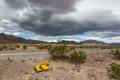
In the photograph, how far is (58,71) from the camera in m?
12.7

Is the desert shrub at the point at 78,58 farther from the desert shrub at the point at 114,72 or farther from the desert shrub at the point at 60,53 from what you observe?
the desert shrub at the point at 114,72

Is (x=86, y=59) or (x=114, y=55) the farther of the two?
(x=114, y=55)

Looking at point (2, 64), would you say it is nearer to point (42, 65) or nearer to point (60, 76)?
point (42, 65)

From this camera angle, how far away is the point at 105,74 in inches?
495

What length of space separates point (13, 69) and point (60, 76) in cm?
309

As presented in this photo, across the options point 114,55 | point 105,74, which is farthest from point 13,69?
point 114,55

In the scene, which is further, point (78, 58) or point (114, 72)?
point (78, 58)

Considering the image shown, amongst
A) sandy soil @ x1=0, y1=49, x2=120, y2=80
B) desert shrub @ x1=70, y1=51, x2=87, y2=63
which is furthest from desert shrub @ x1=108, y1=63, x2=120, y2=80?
desert shrub @ x1=70, y1=51, x2=87, y2=63

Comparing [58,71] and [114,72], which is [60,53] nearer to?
[58,71]

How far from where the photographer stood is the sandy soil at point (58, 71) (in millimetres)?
12086

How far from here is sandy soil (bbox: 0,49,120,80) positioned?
476 inches

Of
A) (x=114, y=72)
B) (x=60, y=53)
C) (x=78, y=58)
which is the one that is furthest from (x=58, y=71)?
(x=114, y=72)

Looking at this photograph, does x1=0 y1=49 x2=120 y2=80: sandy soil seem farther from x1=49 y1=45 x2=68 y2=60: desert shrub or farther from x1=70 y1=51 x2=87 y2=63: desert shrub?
x1=49 y1=45 x2=68 y2=60: desert shrub

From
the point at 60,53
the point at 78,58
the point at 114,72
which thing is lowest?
the point at 114,72
